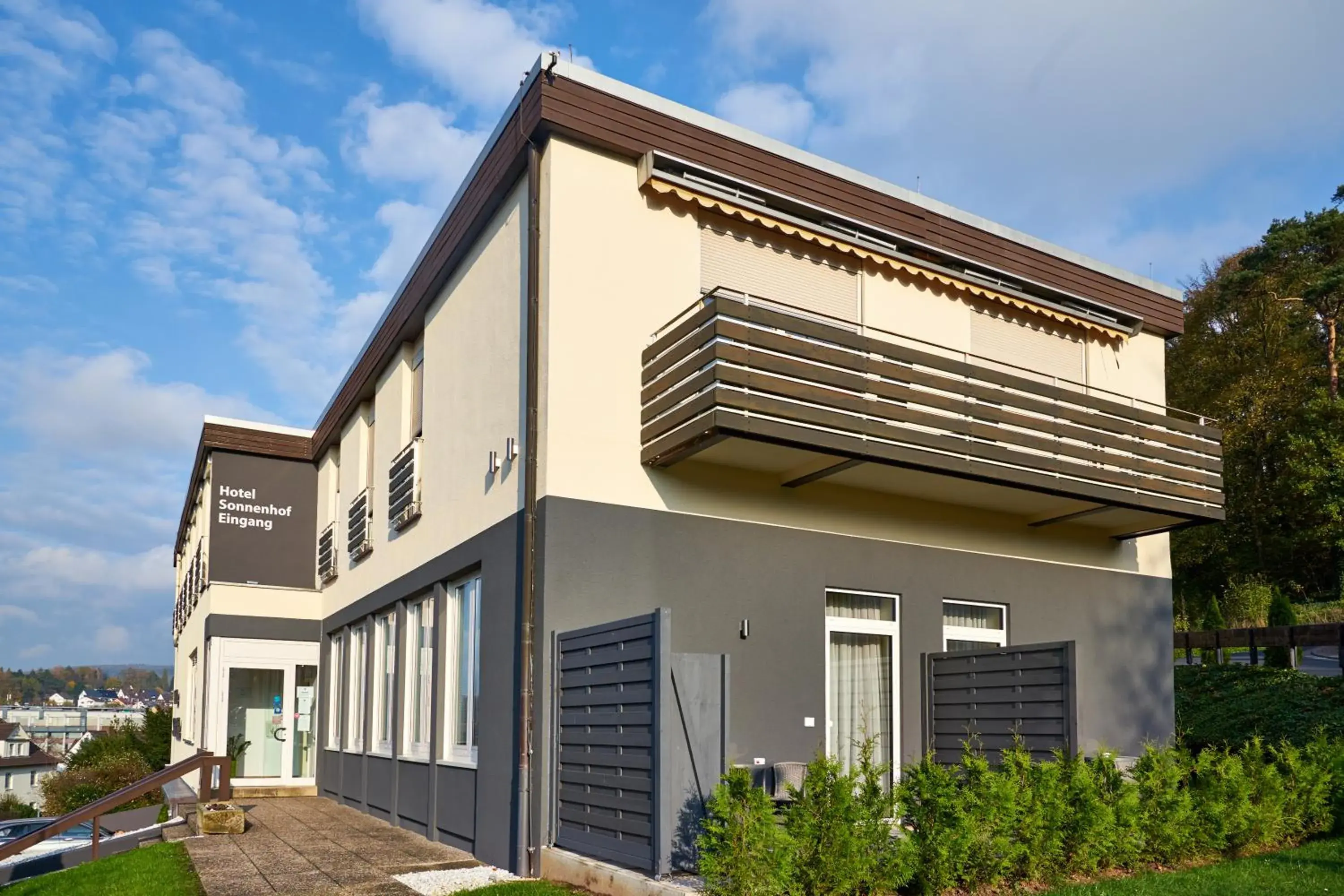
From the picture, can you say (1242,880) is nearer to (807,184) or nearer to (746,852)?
(746,852)

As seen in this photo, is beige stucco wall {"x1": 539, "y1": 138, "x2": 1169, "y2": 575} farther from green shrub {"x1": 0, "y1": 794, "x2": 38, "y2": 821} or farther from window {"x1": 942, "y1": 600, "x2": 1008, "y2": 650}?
green shrub {"x1": 0, "y1": 794, "x2": 38, "y2": 821}

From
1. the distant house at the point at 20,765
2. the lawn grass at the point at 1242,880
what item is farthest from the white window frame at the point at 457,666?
the distant house at the point at 20,765

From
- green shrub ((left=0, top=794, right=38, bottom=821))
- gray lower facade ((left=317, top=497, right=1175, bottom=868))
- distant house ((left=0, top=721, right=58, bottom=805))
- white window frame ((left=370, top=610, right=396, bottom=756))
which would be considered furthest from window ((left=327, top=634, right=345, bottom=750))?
distant house ((left=0, top=721, right=58, bottom=805))

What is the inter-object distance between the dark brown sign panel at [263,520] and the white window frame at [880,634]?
13.2m

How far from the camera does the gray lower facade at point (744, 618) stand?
10344mm

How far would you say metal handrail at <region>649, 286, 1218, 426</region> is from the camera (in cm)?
1079

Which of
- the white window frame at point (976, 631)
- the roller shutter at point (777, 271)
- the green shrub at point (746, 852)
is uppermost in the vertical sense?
the roller shutter at point (777, 271)

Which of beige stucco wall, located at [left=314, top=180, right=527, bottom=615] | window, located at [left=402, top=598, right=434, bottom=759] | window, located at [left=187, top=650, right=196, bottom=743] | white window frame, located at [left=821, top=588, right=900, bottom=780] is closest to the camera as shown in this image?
beige stucco wall, located at [left=314, top=180, right=527, bottom=615]

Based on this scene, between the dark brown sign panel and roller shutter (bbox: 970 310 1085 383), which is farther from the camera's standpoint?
the dark brown sign panel

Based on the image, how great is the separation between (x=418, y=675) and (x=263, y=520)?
9324mm

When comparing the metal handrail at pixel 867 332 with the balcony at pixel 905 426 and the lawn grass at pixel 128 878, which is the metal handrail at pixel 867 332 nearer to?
the balcony at pixel 905 426

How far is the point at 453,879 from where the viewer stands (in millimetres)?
10164

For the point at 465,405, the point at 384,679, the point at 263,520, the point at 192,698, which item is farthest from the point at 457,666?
the point at 192,698

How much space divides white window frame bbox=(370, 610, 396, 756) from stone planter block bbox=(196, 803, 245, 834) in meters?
2.13
